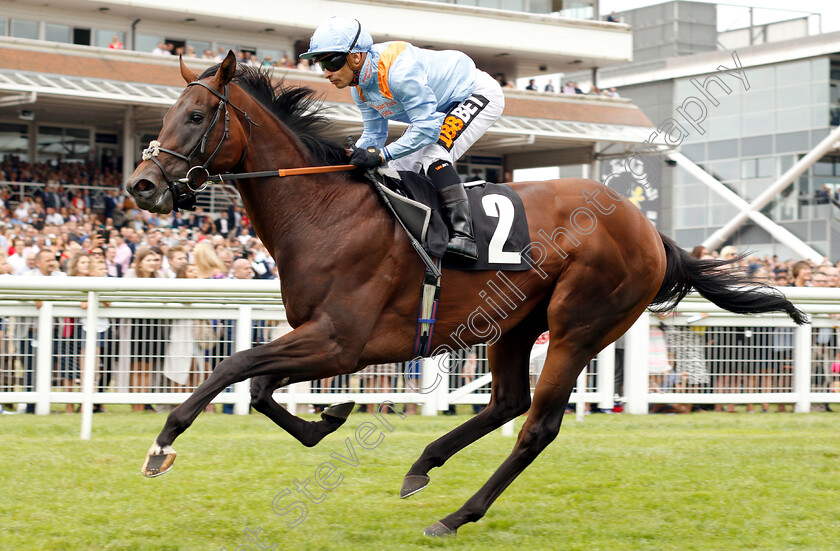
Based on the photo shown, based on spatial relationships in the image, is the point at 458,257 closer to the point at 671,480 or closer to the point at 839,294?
the point at 671,480

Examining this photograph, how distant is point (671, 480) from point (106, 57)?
15.9 meters

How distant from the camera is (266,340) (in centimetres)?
671

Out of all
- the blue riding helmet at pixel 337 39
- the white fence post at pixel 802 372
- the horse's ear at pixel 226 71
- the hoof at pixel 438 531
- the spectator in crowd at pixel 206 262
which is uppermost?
the blue riding helmet at pixel 337 39

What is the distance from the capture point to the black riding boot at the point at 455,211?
3968mm

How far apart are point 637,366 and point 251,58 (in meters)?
12.9

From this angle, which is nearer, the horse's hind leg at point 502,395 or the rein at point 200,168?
the rein at point 200,168

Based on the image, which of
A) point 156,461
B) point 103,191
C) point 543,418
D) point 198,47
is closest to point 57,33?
point 198,47

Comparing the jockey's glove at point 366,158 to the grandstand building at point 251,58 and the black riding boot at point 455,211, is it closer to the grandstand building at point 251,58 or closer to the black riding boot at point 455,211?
the black riding boot at point 455,211

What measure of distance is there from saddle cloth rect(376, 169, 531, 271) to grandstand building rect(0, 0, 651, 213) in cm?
1152

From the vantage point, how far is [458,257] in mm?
4000

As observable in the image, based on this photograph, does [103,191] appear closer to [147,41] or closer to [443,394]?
[147,41]

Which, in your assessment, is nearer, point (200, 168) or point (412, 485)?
point (200, 168)

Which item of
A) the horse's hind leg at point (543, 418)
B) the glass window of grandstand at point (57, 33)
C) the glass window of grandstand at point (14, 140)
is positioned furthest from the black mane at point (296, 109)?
the glass window of grandstand at point (57, 33)

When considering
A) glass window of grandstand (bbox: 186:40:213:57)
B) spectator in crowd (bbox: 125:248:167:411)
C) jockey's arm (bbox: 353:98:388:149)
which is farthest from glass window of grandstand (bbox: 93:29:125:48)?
jockey's arm (bbox: 353:98:388:149)
